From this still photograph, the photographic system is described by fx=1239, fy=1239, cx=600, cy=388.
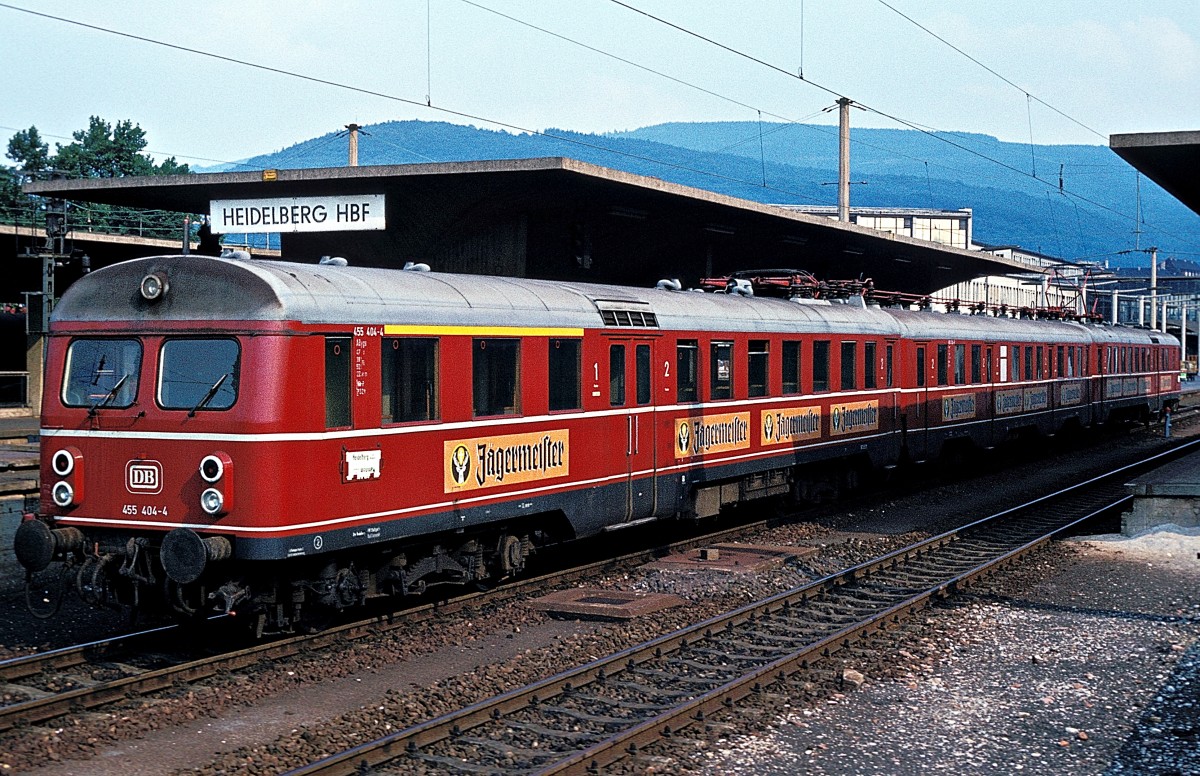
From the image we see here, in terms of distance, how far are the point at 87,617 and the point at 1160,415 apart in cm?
4085

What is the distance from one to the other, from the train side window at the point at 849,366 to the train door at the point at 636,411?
227 inches

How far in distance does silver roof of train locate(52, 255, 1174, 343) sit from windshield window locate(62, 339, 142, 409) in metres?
0.24

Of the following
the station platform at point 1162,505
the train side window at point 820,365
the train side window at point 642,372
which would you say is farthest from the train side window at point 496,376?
the station platform at point 1162,505

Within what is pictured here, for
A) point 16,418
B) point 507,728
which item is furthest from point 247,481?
point 16,418

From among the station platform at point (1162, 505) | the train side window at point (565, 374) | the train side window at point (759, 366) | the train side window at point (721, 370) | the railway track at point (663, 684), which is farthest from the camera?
the station platform at point (1162, 505)

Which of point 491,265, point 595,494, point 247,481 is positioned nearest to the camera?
point 247,481

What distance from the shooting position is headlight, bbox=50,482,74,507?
10.4 meters

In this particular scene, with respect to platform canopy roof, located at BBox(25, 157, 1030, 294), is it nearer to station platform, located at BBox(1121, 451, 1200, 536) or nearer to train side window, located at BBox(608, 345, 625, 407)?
train side window, located at BBox(608, 345, 625, 407)

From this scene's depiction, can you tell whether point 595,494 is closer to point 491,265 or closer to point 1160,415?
point 491,265

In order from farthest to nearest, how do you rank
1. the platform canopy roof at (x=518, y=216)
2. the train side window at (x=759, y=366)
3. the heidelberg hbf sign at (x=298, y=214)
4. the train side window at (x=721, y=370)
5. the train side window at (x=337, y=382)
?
1. the heidelberg hbf sign at (x=298, y=214)
2. the platform canopy roof at (x=518, y=216)
3. the train side window at (x=759, y=366)
4. the train side window at (x=721, y=370)
5. the train side window at (x=337, y=382)

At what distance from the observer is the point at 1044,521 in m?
18.7

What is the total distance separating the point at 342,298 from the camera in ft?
33.8

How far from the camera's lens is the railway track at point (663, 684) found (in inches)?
311

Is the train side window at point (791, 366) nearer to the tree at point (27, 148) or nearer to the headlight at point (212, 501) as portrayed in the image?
the headlight at point (212, 501)
